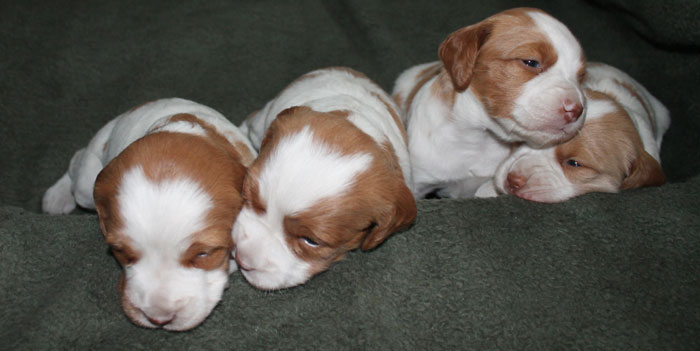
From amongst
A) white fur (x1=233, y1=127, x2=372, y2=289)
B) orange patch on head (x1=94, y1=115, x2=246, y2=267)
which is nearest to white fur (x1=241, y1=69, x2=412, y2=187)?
white fur (x1=233, y1=127, x2=372, y2=289)

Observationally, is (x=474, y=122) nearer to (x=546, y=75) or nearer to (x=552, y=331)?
(x=546, y=75)

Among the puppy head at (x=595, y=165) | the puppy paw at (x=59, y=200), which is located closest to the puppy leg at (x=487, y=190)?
the puppy head at (x=595, y=165)

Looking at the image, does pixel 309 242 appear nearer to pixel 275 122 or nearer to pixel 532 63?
pixel 275 122

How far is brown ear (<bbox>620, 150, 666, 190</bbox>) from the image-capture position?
347 centimetres

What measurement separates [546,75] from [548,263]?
3.71 feet

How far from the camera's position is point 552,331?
8.91ft

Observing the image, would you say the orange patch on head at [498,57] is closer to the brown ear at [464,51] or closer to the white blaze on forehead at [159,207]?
the brown ear at [464,51]

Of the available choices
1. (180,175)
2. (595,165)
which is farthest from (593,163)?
(180,175)

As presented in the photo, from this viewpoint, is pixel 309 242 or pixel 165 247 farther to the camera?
pixel 309 242

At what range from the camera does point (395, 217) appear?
2756 millimetres

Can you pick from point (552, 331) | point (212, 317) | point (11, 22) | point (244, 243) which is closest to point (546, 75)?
point (552, 331)

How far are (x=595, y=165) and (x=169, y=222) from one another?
257cm

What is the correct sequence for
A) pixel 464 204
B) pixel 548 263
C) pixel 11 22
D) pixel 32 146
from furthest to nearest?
pixel 11 22 → pixel 32 146 → pixel 464 204 → pixel 548 263

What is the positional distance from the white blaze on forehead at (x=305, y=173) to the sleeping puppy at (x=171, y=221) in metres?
0.22
